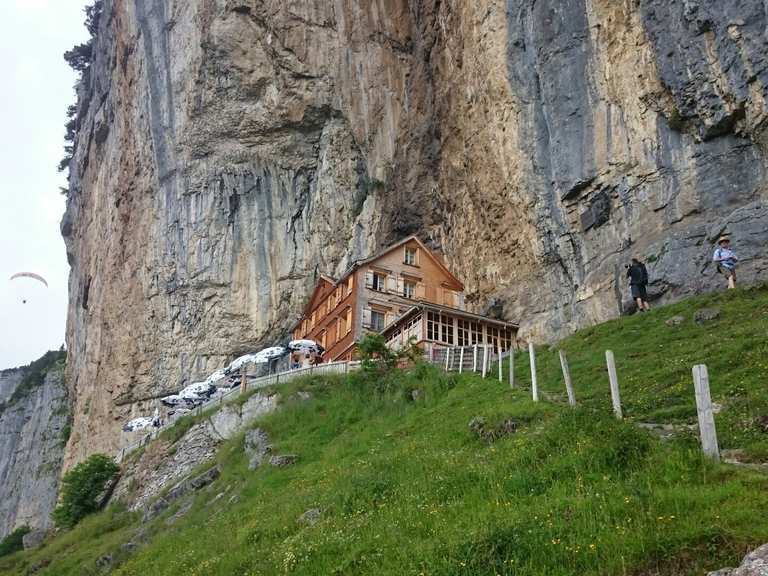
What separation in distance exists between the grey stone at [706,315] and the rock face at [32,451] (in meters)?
64.6

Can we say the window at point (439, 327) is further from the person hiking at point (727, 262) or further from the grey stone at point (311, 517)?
the grey stone at point (311, 517)

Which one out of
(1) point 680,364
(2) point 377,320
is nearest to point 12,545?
(2) point 377,320

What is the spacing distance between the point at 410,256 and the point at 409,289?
87.1 inches

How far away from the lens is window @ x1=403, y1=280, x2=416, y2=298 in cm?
4972

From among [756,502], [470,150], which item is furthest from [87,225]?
Answer: [756,502]

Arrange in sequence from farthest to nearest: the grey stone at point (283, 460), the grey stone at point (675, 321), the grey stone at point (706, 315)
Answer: the grey stone at point (283, 460) < the grey stone at point (675, 321) < the grey stone at point (706, 315)

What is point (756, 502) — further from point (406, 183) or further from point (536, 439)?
point (406, 183)

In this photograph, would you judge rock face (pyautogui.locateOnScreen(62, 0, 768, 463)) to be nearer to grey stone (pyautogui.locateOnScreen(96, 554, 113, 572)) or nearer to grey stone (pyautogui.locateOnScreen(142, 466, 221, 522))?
grey stone (pyautogui.locateOnScreen(142, 466, 221, 522))

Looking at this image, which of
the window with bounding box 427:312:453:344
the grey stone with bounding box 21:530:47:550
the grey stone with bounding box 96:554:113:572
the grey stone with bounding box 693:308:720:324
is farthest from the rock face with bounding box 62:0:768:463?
the grey stone with bounding box 96:554:113:572

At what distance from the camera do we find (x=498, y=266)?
43.8 m

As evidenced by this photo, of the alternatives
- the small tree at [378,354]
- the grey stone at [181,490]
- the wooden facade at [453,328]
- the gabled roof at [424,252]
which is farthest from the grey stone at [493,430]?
the gabled roof at [424,252]

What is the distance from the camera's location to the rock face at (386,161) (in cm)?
3225

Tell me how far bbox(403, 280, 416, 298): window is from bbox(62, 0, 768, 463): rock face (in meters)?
2.72

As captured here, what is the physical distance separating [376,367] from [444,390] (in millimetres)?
6009
